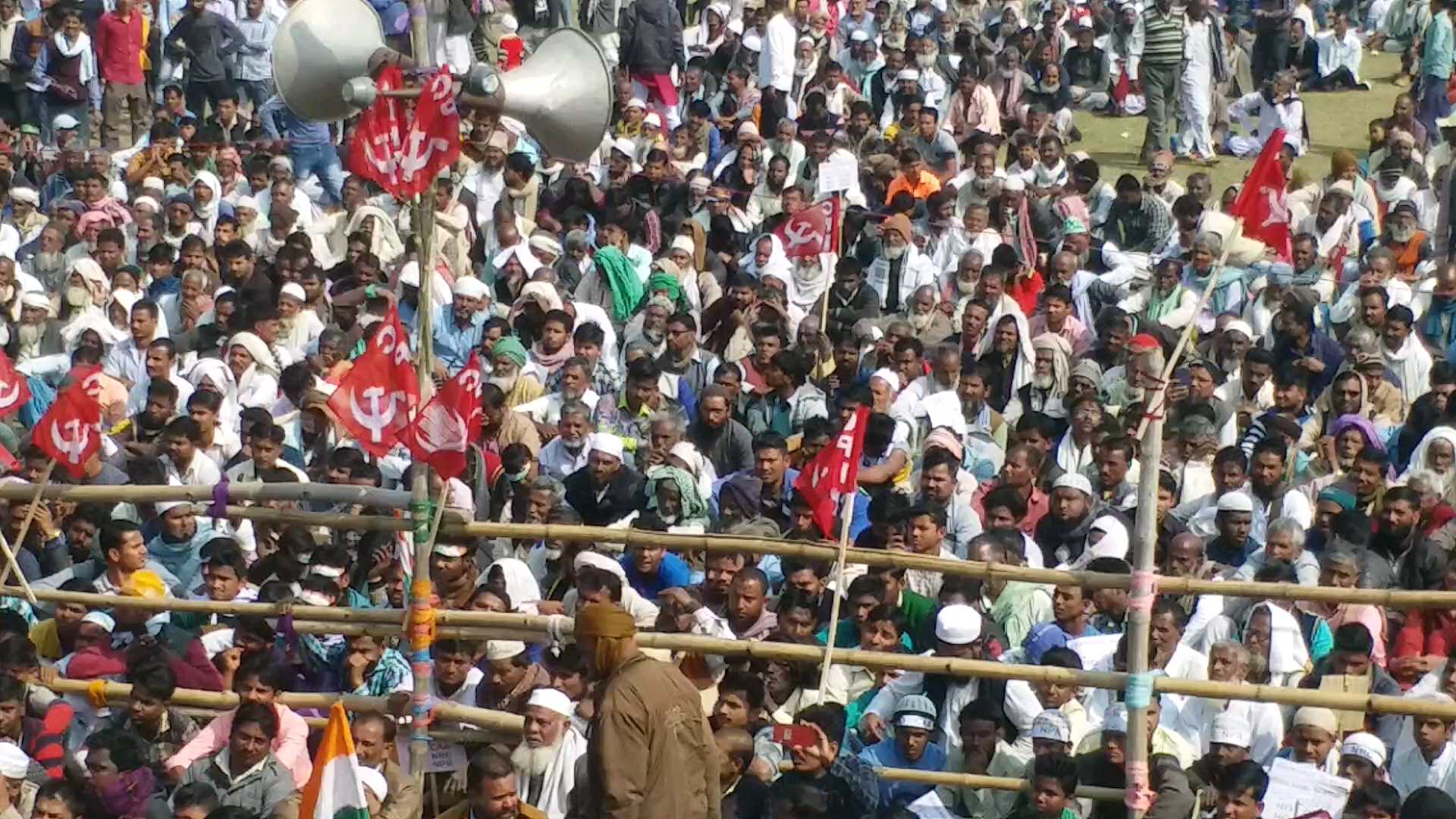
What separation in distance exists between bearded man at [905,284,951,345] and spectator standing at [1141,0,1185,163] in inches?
262

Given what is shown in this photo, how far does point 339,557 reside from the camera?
1130cm

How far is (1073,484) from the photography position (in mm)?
12445

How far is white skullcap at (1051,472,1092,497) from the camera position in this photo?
488 inches

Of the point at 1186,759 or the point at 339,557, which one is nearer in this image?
the point at 1186,759

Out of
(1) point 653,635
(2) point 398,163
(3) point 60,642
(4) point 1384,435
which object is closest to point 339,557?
(3) point 60,642

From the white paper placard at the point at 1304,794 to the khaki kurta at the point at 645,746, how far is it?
98.1 inches

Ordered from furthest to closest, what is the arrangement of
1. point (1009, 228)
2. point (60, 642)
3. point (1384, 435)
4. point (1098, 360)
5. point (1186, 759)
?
1. point (1009, 228)
2. point (1098, 360)
3. point (1384, 435)
4. point (60, 642)
5. point (1186, 759)

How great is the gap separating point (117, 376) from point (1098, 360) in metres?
5.75

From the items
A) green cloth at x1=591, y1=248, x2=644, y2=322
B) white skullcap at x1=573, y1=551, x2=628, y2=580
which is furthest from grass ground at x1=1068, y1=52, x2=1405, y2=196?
white skullcap at x1=573, y1=551, x2=628, y2=580

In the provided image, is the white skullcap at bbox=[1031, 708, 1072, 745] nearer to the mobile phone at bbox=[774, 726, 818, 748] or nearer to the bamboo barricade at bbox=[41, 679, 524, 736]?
the mobile phone at bbox=[774, 726, 818, 748]

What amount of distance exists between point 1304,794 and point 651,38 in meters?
15.1

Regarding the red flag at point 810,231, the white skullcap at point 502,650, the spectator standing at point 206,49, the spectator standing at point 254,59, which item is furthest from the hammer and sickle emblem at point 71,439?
the spectator standing at point 254,59

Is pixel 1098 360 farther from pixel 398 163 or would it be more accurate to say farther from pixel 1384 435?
→ pixel 398 163

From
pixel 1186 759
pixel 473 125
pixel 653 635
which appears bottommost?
pixel 1186 759
